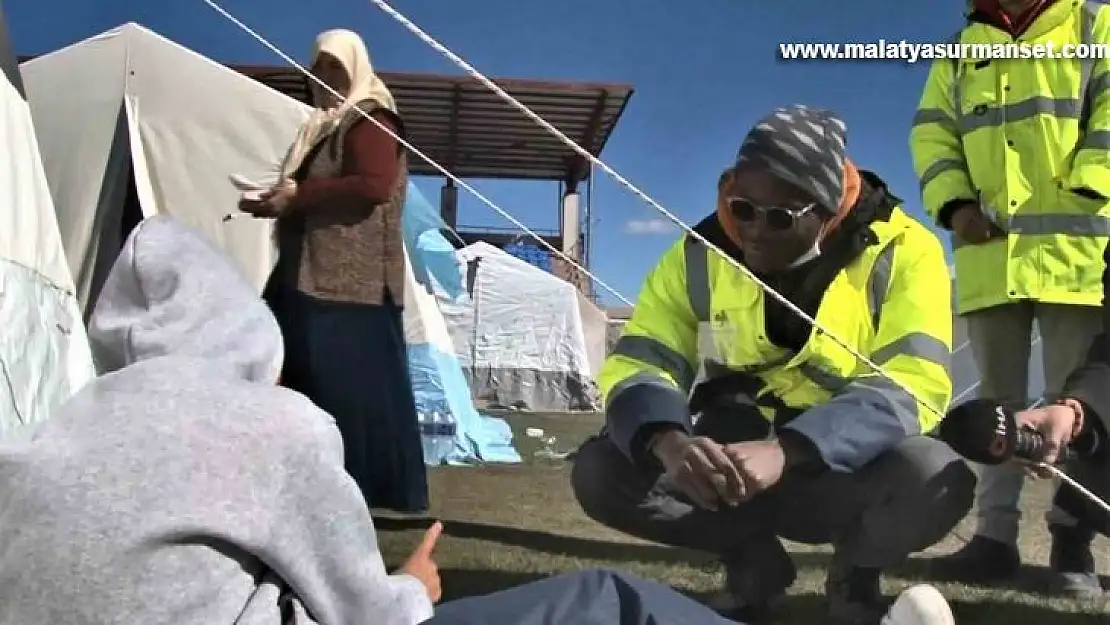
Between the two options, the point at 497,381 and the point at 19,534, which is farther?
the point at 497,381

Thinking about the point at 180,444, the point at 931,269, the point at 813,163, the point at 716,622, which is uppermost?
the point at 813,163

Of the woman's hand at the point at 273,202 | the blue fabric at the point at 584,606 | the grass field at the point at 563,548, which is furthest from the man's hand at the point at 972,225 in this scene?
the woman's hand at the point at 273,202

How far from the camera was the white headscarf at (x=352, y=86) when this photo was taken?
1254 millimetres

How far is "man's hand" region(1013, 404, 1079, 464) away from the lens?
41.4 inches

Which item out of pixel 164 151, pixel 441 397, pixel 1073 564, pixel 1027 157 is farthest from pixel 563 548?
pixel 164 151

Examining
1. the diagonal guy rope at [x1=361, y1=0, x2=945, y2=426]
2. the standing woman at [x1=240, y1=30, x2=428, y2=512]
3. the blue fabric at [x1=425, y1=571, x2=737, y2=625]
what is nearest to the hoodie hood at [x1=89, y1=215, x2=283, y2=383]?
the blue fabric at [x1=425, y1=571, x2=737, y2=625]

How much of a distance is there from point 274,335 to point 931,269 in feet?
2.17

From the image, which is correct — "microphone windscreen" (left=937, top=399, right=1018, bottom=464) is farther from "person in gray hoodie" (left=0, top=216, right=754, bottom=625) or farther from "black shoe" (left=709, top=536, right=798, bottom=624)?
"person in gray hoodie" (left=0, top=216, right=754, bottom=625)

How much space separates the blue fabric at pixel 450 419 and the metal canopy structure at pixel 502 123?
0.37 metres

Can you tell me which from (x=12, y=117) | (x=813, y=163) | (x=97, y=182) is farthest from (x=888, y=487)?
(x=97, y=182)

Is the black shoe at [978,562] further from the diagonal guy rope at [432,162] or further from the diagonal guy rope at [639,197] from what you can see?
the diagonal guy rope at [432,162]

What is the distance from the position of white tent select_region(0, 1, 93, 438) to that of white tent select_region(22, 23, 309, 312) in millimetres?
156

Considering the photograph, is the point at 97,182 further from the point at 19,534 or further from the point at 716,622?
the point at 716,622

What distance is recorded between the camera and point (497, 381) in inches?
70.4
